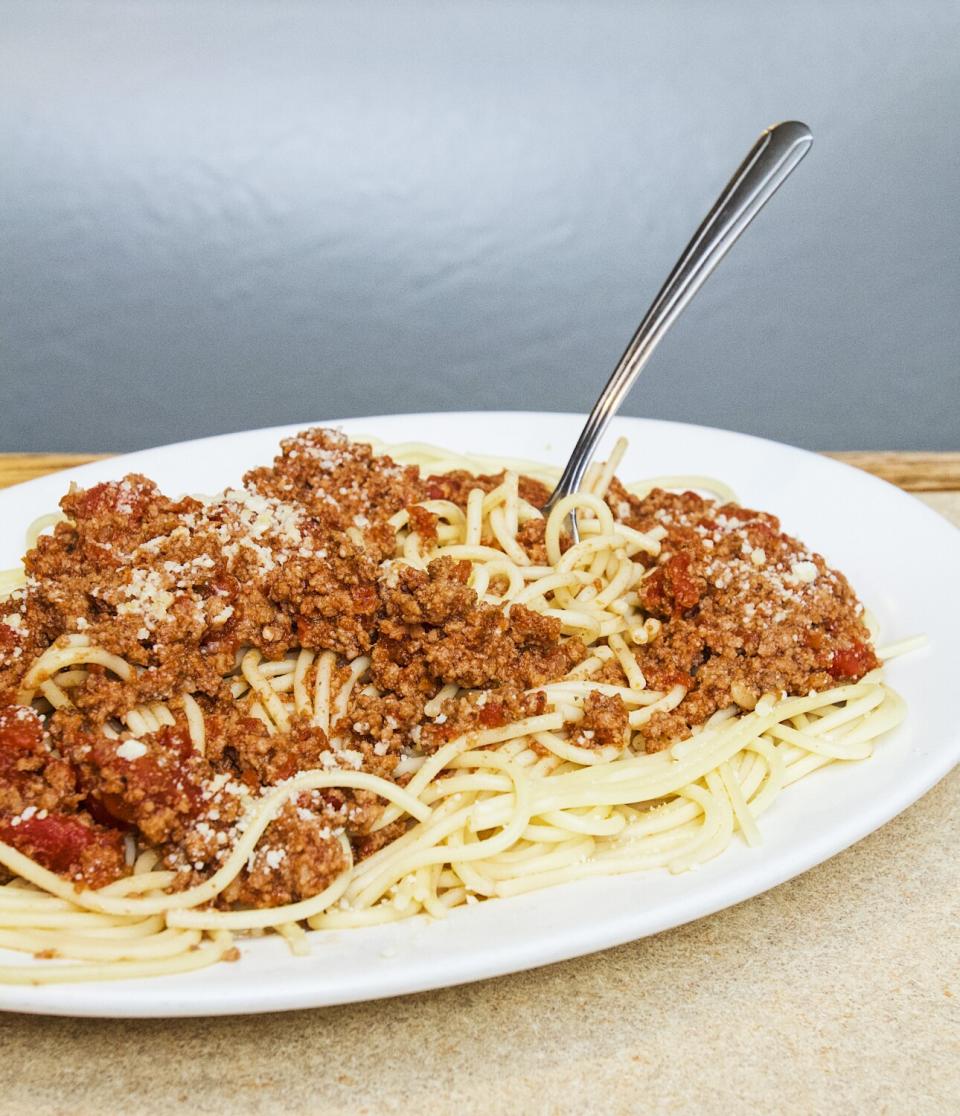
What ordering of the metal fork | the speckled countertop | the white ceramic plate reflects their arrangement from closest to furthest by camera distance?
1. the white ceramic plate
2. the speckled countertop
3. the metal fork

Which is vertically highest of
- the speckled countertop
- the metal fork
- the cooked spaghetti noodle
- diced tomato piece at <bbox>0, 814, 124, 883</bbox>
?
the metal fork

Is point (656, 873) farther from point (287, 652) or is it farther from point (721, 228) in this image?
point (721, 228)

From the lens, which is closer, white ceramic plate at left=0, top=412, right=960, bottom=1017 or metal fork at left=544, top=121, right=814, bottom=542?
white ceramic plate at left=0, top=412, right=960, bottom=1017

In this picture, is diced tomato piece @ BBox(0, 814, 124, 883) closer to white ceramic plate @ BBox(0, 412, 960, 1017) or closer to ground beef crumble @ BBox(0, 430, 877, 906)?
ground beef crumble @ BBox(0, 430, 877, 906)

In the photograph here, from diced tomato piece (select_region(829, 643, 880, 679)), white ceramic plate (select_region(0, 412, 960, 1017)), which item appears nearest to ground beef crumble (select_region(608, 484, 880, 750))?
diced tomato piece (select_region(829, 643, 880, 679))

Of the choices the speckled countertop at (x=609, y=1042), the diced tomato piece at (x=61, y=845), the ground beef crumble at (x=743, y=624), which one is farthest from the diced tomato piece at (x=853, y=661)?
the diced tomato piece at (x=61, y=845)

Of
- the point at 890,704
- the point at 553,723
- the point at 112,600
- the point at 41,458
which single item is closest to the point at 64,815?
the point at 112,600

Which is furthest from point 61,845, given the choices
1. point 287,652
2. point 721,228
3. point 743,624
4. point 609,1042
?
Answer: point 721,228

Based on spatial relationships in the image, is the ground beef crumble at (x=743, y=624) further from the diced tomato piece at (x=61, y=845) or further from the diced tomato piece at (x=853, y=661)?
the diced tomato piece at (x=61, y=845)
